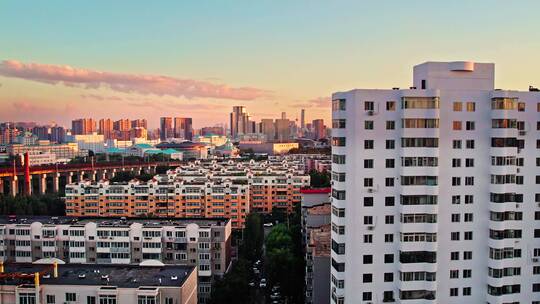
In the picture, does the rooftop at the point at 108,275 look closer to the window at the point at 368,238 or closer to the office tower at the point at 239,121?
the window at the point at 368,238

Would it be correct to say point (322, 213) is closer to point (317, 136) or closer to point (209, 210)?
point (209, 210)

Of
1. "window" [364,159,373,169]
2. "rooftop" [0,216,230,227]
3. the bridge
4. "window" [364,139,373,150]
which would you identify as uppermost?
"window" [364,139,373,150]

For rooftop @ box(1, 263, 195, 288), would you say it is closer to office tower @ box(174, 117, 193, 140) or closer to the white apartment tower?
the white apartment tower

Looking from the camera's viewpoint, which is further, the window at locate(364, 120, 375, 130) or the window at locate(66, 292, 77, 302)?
the window at locate(66, 292, 77, 302)

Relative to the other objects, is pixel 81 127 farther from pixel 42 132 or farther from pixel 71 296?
pixel 71 296

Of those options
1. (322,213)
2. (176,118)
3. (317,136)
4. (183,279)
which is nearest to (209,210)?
(322,213)

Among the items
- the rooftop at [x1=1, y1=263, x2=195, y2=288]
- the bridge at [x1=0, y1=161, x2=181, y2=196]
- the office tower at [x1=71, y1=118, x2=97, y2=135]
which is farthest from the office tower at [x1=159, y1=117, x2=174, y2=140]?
the rooftop at [x1=1, y1=263, x2=195, y2=288]

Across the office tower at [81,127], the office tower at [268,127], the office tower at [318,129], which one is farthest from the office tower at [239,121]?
the office tower at [81,127]
